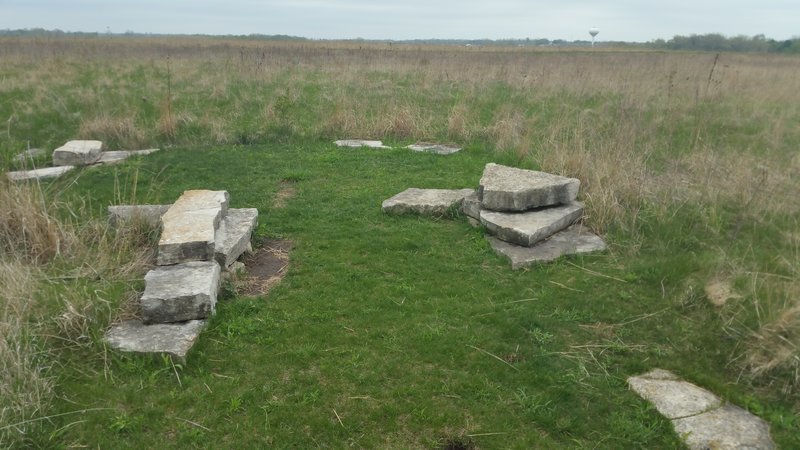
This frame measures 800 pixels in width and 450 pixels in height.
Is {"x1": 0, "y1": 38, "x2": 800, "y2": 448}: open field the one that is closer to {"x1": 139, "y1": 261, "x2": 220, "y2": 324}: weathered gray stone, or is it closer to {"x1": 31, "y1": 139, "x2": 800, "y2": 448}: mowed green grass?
{"x1": 31, "y1": 139, "x2": 800, "y2": 448}: mowed green grass

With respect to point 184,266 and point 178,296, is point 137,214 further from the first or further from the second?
point 178,296

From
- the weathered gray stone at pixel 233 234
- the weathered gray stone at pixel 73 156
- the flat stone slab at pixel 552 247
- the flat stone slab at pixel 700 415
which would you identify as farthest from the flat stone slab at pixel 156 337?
the weathered gray stone at pixel 73 156

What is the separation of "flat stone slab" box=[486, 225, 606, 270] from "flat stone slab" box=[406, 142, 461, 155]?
3.76 metres

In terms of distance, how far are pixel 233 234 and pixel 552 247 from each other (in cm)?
313

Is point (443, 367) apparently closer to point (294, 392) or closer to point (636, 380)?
point (294, 392)

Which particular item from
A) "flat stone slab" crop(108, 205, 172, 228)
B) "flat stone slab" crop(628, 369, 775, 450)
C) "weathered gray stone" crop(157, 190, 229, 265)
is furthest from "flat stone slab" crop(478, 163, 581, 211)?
"flat stone slab" crop(108, 205, 172, 228)

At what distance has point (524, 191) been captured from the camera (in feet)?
18.6

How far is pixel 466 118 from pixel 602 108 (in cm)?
299

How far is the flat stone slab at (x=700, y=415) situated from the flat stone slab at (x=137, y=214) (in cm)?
451

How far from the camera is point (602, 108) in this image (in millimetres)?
11086

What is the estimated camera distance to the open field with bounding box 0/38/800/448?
313cm

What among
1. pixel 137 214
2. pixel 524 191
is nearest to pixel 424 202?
pixel 524 191

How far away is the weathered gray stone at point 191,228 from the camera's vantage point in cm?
445

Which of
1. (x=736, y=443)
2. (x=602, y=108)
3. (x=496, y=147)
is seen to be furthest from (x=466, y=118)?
(x=736, y=443)
